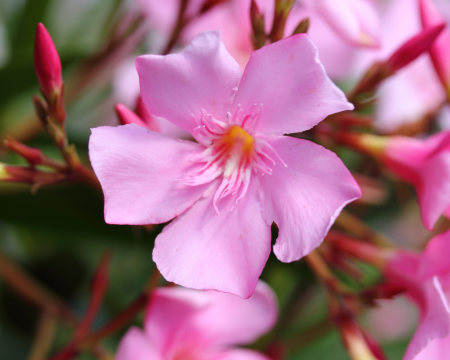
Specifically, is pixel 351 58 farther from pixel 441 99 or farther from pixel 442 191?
pixel 442 191

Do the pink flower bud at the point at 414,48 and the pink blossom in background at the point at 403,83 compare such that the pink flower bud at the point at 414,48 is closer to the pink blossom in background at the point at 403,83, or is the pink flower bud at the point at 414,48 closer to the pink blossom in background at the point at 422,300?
the pink blossom in background at the point at 422,300

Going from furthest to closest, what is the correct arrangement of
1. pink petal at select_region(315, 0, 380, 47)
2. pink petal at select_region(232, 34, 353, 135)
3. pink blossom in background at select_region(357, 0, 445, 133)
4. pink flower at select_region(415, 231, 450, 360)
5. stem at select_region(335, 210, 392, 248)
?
pink blossom in background at select_region(357, 0, 445, 133), stem at select_region(335, 210, 392, 248), pink petal at select_region(315, 0, 380, 47), pink flower at select_region(415, 231, 450, 360), pink petal at select_region(232, 34, 353, 135)

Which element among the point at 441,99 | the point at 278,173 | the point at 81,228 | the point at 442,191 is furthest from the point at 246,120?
the point at 441,99

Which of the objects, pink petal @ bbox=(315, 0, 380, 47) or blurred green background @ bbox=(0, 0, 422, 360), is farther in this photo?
blurred green background @ bbox=(0, 0, 422, 360)

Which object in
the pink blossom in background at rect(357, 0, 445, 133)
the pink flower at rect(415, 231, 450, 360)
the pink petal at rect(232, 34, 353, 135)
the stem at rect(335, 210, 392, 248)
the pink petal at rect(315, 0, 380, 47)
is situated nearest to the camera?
the pink petal at rect(232, 34, 353, 135)

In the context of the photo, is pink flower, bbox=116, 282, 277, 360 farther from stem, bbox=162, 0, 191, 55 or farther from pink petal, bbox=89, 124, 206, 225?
stem, bbox=162, 0, 191, 55

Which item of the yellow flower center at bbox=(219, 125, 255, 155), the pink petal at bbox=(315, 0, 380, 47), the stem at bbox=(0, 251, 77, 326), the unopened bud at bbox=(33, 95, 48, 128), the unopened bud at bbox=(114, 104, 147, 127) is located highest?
the pink petal at bbox=(315, 0, 380, 47)

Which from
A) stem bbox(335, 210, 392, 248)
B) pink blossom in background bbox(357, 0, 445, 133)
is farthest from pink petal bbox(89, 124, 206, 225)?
pink blossom in background bbox(357, 0, 445, 133)

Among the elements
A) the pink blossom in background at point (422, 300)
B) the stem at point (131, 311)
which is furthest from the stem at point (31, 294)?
the pink blossom in background at point (422, 300)
